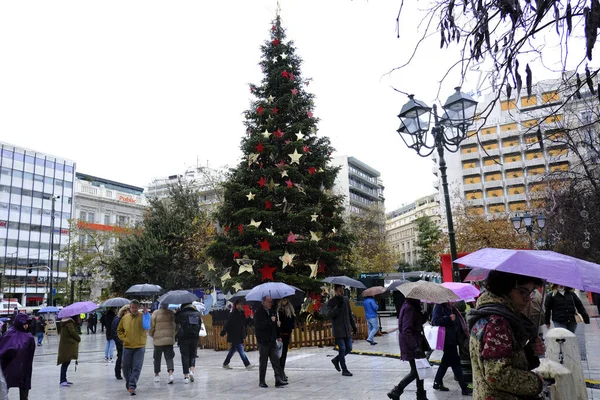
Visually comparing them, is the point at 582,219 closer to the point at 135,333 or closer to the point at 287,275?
the point at 287,275

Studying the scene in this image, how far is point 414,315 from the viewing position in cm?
714

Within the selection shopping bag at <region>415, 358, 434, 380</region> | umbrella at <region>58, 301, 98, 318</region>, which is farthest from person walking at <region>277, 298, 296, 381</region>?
umbrella at <region>58, 301, 98, 318</region>

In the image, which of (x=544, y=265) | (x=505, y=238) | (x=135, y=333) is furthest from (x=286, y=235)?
(x=505, y=238)

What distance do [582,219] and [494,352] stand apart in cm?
1686

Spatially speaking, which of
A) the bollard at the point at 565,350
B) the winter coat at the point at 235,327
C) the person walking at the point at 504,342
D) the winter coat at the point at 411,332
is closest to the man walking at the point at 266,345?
the winter coat at the point at 235,327

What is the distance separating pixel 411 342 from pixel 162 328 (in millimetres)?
5601

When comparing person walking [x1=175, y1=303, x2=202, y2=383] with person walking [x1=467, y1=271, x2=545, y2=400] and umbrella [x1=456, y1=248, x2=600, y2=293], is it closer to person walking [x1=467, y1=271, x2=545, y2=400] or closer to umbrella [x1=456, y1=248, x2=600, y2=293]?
umbrella [x1=456, y1=248, x2=600, y2=293]

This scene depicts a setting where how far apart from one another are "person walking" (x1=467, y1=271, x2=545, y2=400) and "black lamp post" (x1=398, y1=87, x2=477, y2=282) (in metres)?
6.79

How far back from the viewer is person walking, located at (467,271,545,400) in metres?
2.91

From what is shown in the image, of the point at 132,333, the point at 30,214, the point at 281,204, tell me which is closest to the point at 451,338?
the point at 132,333

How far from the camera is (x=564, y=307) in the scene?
11.4 m

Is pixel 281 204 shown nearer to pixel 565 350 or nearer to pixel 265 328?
pixel 265 328

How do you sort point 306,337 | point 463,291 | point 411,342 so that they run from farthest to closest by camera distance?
point 306,337, point 463,291, point 411,342

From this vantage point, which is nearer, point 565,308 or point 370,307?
point 565,308
